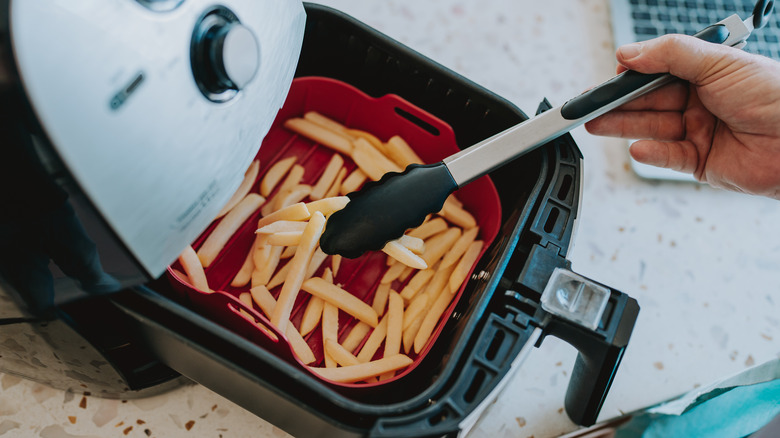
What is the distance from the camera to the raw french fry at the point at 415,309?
70cm

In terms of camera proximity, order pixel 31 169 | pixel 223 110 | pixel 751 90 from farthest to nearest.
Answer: pixel 751 90 < pixel 223 110 < pixel 31 169

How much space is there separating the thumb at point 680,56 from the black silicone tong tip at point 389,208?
265mm

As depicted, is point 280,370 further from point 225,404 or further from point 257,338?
point 225,404

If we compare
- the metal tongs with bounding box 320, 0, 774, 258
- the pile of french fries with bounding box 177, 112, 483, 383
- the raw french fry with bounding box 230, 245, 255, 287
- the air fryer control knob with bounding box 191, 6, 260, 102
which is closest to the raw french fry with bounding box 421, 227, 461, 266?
the pile of french fries with bounding box 177, 112, 483, 383

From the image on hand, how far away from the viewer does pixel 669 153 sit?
826 mm

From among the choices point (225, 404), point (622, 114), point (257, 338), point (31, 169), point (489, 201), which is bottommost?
point (225, 404)

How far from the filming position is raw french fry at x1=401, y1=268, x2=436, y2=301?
0.73 metres

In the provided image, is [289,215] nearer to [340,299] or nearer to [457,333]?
[340,299]

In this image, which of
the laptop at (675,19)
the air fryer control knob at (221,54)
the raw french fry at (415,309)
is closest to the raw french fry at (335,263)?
the raw french fry at (415,309)

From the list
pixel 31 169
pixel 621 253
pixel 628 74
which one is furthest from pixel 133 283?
pixel 621 253

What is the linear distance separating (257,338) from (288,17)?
→ 0.31m

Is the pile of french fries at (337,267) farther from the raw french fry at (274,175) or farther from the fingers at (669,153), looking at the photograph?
the fingers at (669,153)

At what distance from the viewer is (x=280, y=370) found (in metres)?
0.51

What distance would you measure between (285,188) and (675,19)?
0.78 meters
